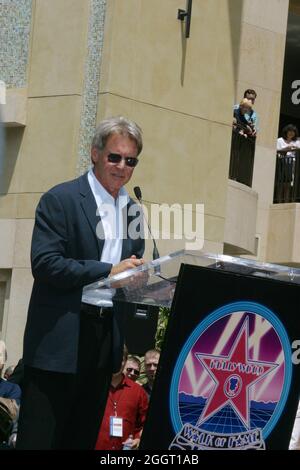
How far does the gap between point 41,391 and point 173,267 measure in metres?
0.72

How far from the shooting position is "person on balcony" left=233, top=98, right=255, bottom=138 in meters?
14.9

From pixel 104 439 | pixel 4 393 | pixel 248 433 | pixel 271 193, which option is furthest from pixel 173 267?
pixel 271 193

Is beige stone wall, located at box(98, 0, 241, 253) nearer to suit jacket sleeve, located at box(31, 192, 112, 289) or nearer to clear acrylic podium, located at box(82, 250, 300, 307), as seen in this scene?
suit jacket sleeve, located at box(31, 192, 112, 289)

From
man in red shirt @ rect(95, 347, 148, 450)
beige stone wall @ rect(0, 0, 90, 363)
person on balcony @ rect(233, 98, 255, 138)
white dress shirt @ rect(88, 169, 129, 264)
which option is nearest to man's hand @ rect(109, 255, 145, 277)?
white dress shirt @ rect(88, 169, 129, 264)

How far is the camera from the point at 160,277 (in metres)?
4.01

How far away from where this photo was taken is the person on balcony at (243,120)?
1494 centimetres

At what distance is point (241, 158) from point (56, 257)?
11.2 metres

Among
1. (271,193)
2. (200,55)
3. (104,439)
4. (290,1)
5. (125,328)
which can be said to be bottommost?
(104,439)

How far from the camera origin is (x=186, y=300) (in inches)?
156

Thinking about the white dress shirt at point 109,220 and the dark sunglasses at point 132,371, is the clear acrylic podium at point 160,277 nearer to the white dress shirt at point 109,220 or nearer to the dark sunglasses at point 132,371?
the white dress shirt at point 109,220

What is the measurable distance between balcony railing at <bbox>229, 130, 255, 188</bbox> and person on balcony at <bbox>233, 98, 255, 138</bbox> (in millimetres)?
70

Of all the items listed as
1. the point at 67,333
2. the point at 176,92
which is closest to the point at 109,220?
the point at 67,333

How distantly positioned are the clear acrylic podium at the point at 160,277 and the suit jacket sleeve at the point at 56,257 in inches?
4.6
